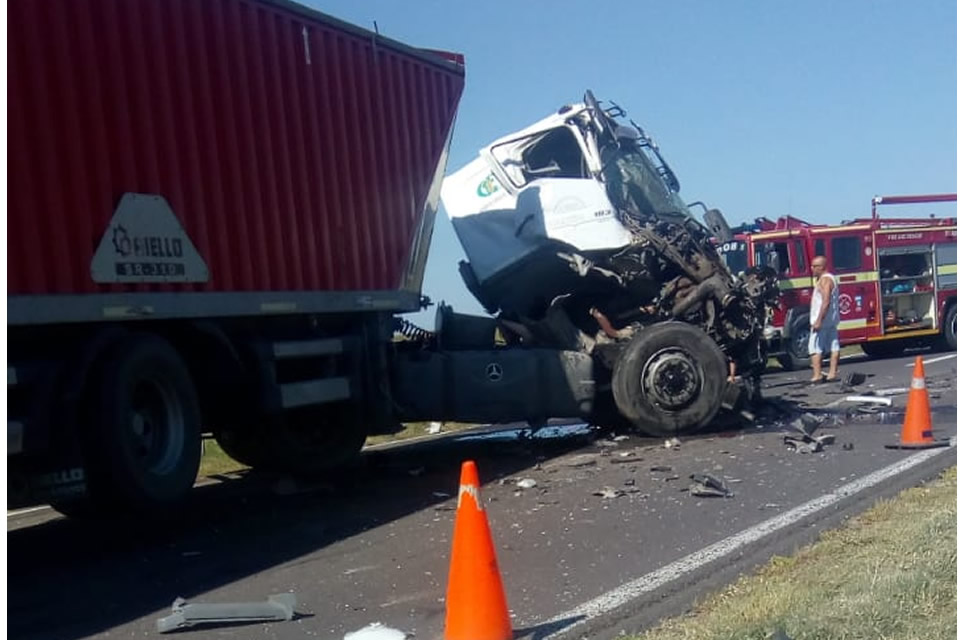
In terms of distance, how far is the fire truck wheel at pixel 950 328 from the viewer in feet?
74.7

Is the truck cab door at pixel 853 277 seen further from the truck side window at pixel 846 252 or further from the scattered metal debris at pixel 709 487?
the scattered metal debris at pixel 709 487

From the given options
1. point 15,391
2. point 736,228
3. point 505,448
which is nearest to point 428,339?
point 505,448

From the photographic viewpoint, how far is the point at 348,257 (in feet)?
32.7

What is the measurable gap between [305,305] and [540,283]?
3.06 meters

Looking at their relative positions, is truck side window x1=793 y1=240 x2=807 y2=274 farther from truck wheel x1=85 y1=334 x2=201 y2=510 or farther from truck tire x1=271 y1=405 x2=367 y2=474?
truck wheel x1=85 y1=334 x2=201 y2=510

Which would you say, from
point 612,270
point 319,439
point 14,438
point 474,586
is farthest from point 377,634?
point 612,270

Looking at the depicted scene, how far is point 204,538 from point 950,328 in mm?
18093

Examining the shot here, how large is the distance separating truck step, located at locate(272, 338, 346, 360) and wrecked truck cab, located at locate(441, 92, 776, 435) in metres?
2.27

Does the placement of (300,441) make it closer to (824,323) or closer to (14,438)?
(14,438)

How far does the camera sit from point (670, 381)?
11148 mm

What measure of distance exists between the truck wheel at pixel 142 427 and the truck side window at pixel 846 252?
15.5 meters

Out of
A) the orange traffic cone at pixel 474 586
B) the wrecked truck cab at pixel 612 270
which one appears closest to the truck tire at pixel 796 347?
the wrecked truck cab at pixel 612 270

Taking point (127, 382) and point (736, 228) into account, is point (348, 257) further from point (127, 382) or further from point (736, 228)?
point (736, 228)

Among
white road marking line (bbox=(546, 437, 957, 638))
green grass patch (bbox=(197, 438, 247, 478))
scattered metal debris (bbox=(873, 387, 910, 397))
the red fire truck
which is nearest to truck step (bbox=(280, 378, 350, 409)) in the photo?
green grass patch (bbox=(197, 438, 247, 478))
